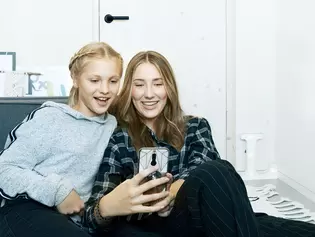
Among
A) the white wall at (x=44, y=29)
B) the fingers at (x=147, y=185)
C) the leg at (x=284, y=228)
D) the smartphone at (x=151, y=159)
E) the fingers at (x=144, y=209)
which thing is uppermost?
the white wall at (x=44, y=29)

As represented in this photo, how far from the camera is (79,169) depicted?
1490 millimetres

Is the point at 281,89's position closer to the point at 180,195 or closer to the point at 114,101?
the point at 114,101

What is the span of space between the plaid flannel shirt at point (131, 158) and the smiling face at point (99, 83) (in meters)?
0.13

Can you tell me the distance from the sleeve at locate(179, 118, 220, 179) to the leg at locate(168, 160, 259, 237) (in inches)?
12.5

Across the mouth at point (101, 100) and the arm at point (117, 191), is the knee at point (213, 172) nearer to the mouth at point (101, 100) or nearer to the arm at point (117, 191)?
the arm at point (117, 191)

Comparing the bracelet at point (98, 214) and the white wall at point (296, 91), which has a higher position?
the white wall at point (296, 91)

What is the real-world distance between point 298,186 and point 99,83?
1474mm

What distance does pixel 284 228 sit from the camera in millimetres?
1397

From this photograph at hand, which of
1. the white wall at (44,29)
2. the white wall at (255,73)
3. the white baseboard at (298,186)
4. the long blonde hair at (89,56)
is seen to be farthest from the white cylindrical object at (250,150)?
the long blonde hair at (89,56)

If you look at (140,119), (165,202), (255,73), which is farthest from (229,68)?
A: (165,202)

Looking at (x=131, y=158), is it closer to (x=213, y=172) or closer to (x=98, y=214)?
(x=98, y=214)

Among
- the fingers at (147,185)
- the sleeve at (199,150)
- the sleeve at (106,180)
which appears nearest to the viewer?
the fingers at (147,185)

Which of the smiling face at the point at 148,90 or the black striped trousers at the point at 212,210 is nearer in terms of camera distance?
the black striped trousers at the point at 212,210

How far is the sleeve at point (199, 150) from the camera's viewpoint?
1613mm
